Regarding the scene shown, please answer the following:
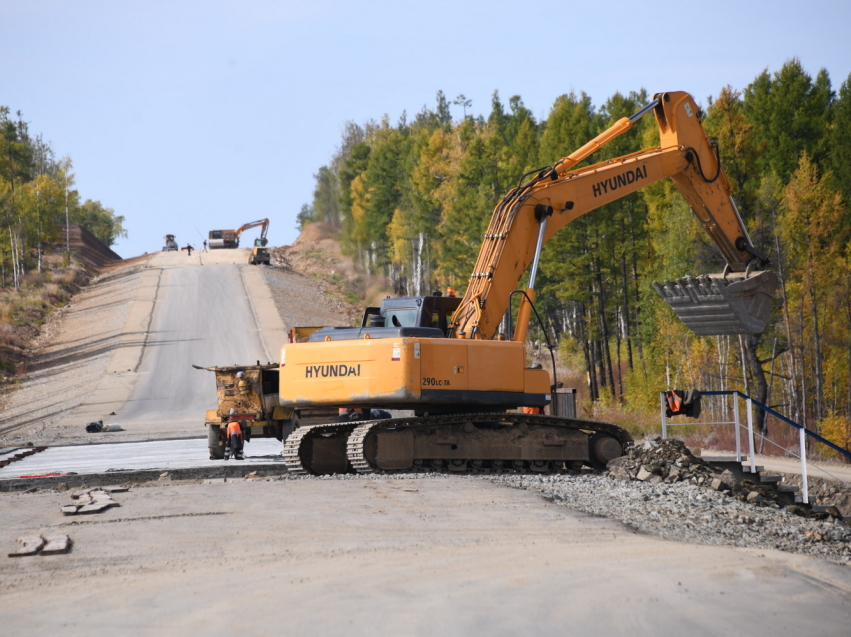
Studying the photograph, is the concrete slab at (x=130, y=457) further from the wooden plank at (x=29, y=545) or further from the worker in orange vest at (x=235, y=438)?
the wooden plank at (x=29, y=545)

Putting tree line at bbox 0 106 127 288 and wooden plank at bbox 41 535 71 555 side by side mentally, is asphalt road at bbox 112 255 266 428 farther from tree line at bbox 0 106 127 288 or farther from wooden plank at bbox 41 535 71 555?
wooden plank at bbox 41 535 71 555

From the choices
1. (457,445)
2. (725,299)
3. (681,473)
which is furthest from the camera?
(725,299)

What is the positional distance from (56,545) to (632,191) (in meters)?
11.5

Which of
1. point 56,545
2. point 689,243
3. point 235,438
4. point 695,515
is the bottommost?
point 695,515

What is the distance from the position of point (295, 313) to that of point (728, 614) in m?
52.2

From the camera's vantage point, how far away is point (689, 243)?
116 feet

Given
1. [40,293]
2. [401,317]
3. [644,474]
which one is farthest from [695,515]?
[40,293]

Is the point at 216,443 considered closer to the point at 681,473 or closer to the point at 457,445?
the point at 457,445

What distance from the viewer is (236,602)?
21.4 ft

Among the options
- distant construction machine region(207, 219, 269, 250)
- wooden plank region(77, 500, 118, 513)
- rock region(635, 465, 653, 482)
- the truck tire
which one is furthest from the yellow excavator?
distant construction machine region(207, 219, 269, 250)

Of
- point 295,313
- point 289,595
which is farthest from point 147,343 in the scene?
point 289,595

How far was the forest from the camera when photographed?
31.9 meters

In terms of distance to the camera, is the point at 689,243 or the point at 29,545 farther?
the point at 689,243

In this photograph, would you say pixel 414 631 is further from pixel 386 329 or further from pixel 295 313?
pixel 295 313
